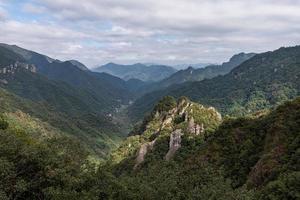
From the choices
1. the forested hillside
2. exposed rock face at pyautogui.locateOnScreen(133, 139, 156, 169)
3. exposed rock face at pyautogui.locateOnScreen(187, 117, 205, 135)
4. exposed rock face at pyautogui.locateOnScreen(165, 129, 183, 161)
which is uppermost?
the forested hillside

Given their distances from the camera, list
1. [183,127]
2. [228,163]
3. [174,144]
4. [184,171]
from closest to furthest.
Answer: [184,171]
[228,163]
[174,144]
[183,127]

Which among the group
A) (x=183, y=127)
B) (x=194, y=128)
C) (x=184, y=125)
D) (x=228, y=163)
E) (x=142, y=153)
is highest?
(x=184, y=125)

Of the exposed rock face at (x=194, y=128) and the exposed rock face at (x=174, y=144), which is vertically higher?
the exposed rock face at (x=194, y=128)

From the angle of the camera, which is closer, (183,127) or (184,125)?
(183,127)

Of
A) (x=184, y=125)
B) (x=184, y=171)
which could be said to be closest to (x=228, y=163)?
(x=184, y=171)

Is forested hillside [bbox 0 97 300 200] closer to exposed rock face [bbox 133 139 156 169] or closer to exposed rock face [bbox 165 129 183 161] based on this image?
exposed rock face [bbox 165 129 183 161]

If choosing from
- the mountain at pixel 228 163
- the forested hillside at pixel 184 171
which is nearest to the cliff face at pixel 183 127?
the mountain at pixel 228 163

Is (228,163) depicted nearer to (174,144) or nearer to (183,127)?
(174,144)

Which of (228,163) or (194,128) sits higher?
(194,128)

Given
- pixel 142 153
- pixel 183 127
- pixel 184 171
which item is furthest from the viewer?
pixel 183 127

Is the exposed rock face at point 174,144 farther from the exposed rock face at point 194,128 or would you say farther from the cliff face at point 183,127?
the exposed rock face at point 194,128

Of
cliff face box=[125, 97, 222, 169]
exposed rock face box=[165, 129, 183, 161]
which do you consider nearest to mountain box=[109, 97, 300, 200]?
exposed rock face box=[165, 129, 183, 161]

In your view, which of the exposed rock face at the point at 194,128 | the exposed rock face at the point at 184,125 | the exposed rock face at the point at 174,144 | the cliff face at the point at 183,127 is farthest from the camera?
the exposed rock face at the point at 194,128

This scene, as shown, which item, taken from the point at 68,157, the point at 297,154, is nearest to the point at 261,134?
the point at 297,154
